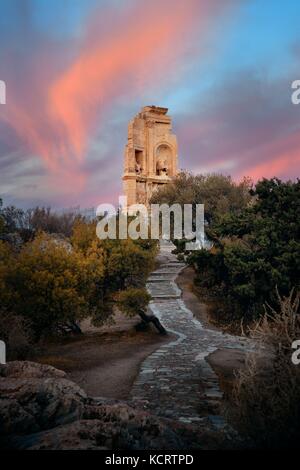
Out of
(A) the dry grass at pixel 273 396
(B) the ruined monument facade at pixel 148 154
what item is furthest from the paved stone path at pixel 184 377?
(B) the ruined monument facade at pixel 148 154

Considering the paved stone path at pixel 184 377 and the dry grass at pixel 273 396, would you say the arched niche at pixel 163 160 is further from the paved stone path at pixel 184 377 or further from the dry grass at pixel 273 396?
the dry grass at pixel 273 396

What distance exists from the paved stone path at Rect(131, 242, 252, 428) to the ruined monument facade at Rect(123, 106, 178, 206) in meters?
23.8

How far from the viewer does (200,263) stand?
14.1m

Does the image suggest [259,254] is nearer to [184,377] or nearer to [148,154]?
[184,377]

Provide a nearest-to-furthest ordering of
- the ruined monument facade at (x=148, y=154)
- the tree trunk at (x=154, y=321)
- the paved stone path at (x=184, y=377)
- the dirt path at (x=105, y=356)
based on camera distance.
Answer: the paved stone path at (x=184, y=377) < the dirt path at (x=105, y=356) < the tree trunk at (x=154, y=321) < the ruined monument facade at (x=148, y=154)

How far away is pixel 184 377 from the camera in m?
12.1

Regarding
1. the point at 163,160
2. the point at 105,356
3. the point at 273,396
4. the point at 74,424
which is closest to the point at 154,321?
the point at 105,356

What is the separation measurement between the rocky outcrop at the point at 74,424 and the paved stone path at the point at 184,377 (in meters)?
2.25

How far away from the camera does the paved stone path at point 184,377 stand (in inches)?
370

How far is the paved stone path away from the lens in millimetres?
9391

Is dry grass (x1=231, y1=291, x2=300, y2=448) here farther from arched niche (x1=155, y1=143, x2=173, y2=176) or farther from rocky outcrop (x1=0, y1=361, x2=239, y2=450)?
arched niche (x1=155, y1=143, x2=173, y2=176)

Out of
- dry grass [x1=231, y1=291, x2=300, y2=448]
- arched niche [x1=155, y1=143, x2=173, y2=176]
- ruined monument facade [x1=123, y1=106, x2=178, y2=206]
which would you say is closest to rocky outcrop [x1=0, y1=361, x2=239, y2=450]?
dry grass [x1=231, y1=291, x2=300, y2=448]

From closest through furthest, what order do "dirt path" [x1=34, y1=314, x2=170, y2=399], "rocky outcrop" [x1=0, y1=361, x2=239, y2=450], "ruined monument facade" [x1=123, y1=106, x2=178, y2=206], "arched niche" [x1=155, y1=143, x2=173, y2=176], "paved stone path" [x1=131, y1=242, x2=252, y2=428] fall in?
"rocky outcrop" [x1=0, y1=361, x2=239, y2=450], "paved stone path" [x1=131, y1=242, x2=252, y2=428], "dirt path" [x1=34, y1=314, x2=170, y2=399], "ruined monument facade" [x1=123, y1=106, x2=178, y2=206], "arched niche" [x1=155, y1=143, x2=173, y2=176]

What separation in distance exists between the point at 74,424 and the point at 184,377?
23.2 feet
